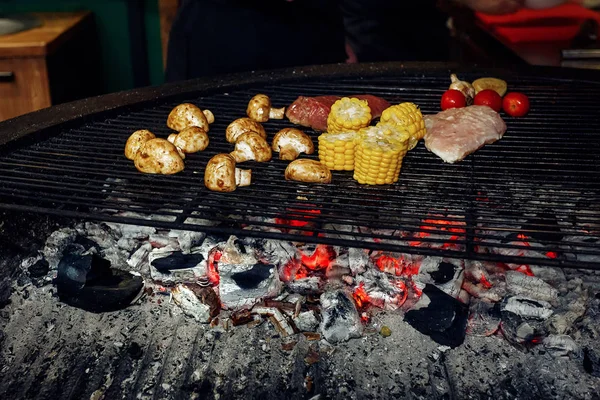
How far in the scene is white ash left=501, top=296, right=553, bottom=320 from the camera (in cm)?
231

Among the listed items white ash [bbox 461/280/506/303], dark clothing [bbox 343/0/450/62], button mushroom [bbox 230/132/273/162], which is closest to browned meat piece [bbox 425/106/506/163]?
white ash [bbox 461/280/506/303]

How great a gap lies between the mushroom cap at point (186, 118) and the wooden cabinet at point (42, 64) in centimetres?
225

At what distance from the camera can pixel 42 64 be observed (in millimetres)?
4605

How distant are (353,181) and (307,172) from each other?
23cm

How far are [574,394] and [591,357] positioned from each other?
0.73 ft

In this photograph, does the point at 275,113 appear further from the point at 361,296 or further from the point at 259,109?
the point at 361,296

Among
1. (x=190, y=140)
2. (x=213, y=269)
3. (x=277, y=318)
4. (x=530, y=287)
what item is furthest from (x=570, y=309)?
(x=190, y=140)

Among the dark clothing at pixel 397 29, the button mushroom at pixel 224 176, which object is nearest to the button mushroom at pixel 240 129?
the button mushroom at pixel 224 176

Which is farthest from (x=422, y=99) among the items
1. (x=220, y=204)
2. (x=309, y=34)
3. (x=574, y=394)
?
(x=574, y=394)

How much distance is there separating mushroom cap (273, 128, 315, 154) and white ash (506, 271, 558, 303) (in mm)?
1118

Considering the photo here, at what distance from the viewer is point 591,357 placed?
2.16 meters

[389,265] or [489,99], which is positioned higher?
[489,99]

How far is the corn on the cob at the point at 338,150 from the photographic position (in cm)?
256

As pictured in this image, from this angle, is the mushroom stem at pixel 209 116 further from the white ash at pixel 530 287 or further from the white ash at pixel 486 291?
the white ash at pixel 530 287
